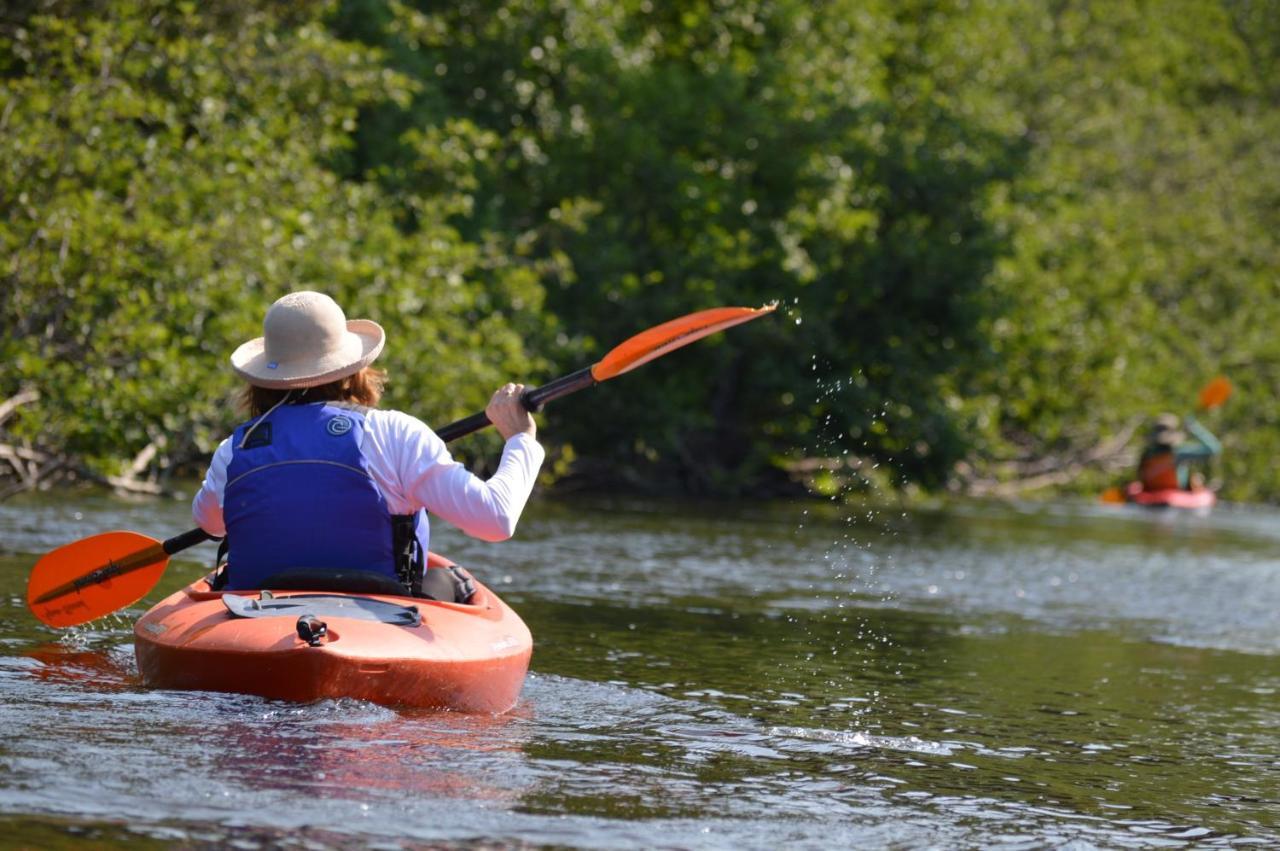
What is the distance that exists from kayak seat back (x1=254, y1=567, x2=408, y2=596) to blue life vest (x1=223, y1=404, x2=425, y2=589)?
0.06 feet

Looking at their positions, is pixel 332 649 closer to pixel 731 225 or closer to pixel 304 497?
pixel 304 497

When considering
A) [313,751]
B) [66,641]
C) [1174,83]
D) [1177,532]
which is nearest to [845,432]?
[1177,532]

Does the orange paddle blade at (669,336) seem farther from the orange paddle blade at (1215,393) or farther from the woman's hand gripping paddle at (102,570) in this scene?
the orange paddle blade at (1215,393)

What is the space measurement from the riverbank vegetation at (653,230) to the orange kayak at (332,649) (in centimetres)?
595

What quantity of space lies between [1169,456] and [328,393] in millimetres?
20334

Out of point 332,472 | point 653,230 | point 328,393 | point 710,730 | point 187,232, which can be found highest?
point 653,230

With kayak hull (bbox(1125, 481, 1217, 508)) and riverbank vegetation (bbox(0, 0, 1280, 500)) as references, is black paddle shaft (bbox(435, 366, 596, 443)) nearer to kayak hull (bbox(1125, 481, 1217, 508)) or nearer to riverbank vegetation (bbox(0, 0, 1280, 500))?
riverbank vegetation (bbox(0, 0, 1280, 500))

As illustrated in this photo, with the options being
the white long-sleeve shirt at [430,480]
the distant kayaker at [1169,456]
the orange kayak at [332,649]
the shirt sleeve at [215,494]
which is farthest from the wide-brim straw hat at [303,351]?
the distant kayaker at [1169,456]

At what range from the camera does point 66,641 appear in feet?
23.9

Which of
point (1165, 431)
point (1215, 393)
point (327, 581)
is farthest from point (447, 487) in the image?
point (1215, 393)

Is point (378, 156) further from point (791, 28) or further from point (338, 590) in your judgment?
point (338, 590)

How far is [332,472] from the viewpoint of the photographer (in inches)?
224

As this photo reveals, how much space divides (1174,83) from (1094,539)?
24.3 m

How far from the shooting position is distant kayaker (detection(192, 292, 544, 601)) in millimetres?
5691
